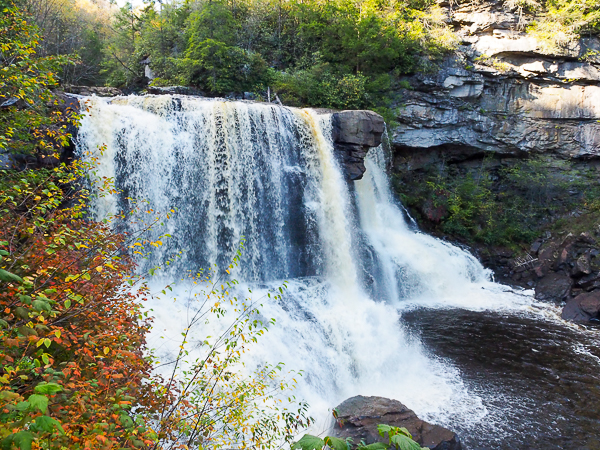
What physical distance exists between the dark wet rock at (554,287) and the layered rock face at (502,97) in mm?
7055

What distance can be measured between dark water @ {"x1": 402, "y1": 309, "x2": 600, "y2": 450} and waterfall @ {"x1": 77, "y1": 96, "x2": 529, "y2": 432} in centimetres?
48

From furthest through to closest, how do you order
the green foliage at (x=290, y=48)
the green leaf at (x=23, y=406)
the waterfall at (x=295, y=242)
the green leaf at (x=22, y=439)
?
1. the green foliage at (x=290, y=48)
2. the waterfall at (x=295, y=242)
3. the green leaf at (x=23, y=406)
4. the green leaf at (x=22, y=439)

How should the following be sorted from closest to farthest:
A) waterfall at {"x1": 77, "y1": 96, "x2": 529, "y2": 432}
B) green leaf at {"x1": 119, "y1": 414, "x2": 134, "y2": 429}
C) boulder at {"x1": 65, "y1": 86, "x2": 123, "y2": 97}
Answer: green leaf at {"x1": 119, "y1": 414, "x2": 134, "y2": 429} < waterfall at {"x1": 77, "y1": 96, "x2": 529, "y2": 432} < boulder at {"x1": 65, "y1": 86, "x2": 123, "y2": 97}

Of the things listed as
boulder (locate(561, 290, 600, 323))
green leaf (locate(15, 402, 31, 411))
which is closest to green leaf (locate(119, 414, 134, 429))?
green leaf (locate(15, 402, 31, 411))

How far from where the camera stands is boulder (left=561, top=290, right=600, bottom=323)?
1165cm

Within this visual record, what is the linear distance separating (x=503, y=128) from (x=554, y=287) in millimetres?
8269

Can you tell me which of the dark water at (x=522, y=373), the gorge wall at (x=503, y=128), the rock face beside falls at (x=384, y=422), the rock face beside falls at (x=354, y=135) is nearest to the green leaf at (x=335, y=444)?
the rock face beside falls at (x=384, y=422)

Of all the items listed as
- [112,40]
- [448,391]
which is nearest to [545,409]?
[448,391]

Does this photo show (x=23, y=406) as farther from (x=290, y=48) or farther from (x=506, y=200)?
(x=290, y=48)

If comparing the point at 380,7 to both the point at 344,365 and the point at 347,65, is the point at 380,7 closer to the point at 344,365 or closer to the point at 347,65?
the point at 347,65

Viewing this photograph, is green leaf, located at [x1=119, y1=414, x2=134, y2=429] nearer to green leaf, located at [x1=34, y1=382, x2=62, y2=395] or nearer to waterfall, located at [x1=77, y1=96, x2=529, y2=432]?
green leaf, located at [x1=34, y1=382, x2=62, y2=395]

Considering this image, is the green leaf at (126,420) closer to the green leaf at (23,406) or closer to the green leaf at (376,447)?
the green leaf at (23,406)

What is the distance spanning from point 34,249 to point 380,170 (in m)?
14.0

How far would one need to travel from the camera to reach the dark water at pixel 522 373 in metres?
6.68
